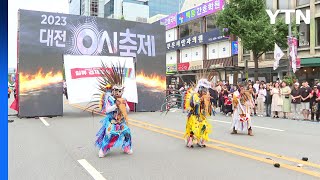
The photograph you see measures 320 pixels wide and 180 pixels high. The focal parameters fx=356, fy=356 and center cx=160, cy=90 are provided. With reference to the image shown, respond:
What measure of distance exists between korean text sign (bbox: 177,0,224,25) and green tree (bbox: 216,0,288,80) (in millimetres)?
10022

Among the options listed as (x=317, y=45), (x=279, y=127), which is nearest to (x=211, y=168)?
(x=279, y=127)

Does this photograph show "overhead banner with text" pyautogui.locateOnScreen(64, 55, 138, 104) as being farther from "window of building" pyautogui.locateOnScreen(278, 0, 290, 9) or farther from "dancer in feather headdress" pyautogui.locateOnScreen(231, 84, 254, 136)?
"window of building" pyautogui.locateOnScreen(278, 0, 290, 9)

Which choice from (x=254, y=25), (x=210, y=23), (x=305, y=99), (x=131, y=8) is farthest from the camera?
(x=131, y=8)

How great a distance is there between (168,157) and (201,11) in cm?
3338

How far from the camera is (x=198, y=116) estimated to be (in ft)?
27.0

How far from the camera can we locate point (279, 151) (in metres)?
7.76

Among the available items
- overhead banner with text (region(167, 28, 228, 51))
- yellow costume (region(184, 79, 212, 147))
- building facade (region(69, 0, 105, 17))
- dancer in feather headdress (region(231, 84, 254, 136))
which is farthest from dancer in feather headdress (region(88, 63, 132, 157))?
building facade (region(69, 0, 105, 17))

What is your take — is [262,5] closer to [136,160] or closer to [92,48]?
[92,48]

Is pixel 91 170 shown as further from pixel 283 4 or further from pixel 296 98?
pixel 283 4

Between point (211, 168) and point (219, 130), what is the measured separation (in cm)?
536

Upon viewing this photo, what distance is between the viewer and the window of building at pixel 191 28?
4023 cm

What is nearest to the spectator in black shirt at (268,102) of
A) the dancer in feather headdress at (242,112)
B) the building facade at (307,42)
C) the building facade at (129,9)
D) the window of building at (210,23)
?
the dancer in feather headdress at (242,112)

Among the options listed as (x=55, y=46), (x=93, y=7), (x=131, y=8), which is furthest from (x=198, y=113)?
(x=93, y=7)

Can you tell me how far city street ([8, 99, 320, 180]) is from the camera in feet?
19.4
